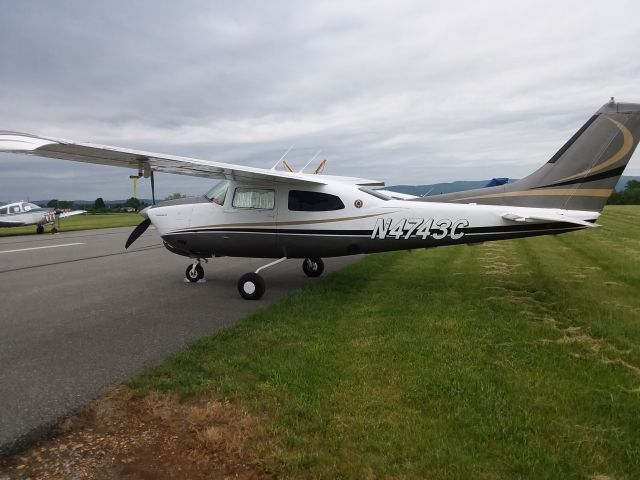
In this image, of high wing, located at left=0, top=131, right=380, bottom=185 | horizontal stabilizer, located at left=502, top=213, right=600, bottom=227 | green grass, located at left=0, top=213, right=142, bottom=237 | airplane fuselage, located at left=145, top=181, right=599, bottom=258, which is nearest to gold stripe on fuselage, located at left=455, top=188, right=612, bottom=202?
airplane fuselage, located at left=145, top=181, right=599, bottom=258

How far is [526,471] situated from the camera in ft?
10.5

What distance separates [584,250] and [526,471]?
14.4 meters

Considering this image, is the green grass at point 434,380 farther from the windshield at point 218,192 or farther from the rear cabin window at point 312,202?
the windshield at point 218,192

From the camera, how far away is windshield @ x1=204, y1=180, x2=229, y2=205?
10094 millimetres

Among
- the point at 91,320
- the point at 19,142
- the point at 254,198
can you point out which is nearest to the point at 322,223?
the point at 254,198

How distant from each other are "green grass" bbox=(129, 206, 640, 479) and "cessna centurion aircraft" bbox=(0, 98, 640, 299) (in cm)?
127

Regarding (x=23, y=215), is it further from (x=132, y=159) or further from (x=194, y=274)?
(x=132, y=159)

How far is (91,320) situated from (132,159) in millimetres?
3243

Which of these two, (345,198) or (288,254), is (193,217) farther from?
(345,198)

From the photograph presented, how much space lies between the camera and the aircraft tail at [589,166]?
813 cm

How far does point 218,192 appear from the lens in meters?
10.2

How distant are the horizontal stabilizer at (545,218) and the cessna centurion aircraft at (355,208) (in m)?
0.02

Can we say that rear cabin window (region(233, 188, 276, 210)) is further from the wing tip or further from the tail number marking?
the wing tip

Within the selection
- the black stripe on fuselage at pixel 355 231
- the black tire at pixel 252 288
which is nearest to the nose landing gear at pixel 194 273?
the black stripe on fuselage at pixel 355 231
